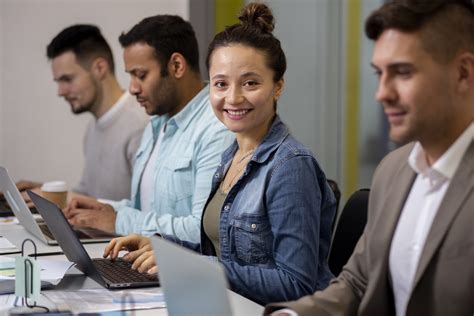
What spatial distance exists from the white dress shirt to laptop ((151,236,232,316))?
0.43 meters

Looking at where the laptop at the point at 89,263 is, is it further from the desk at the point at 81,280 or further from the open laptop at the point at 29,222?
the open laptop at the point at 29,222

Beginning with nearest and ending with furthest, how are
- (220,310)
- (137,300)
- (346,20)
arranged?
(220,310), (137,300), (346,20)

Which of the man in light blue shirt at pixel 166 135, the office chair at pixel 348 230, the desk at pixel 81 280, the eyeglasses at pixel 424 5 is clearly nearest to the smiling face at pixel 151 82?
the man in light blue shirt at pixel 166 135

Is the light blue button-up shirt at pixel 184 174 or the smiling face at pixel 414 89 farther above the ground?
the smiling face at pixel 414 89

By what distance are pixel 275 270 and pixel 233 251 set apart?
0.24m

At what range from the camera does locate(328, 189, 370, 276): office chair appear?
2571mm

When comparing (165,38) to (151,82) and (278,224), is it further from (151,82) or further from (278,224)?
A: (278,224)

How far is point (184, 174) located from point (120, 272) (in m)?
0.85

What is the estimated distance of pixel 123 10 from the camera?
218 inches

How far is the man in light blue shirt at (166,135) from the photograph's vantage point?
3.06m

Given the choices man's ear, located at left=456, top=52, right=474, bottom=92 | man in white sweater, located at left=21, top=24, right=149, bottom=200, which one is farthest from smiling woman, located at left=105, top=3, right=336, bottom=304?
man in white sweater, located at left=21, top=24, right=149, bottom=200

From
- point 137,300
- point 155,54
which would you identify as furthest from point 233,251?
point 155,54

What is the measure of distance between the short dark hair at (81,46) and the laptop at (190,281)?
313 cm

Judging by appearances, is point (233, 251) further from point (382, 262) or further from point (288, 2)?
point (288, 2)
